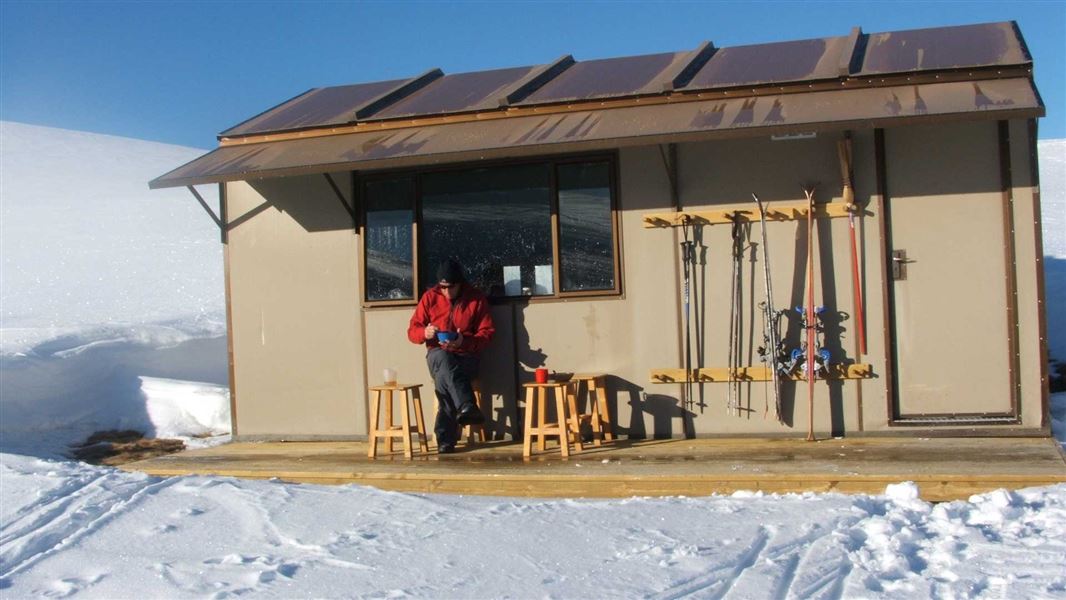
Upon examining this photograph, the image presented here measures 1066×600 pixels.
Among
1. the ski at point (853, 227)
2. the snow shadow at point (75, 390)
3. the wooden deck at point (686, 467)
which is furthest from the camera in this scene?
the snow shadow at point (75, 390)

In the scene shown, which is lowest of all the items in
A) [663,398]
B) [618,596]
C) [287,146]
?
[618,596]

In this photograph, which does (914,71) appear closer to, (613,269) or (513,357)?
(613,269)

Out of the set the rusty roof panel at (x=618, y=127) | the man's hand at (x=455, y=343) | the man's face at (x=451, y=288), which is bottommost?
the man's hand at (x=455, y=343)

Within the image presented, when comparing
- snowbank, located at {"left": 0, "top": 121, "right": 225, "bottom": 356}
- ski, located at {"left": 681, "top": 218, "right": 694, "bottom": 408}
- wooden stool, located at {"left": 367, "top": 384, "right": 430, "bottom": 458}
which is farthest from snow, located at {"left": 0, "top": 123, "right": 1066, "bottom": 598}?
snowbank, located at {"left": 0, "top": 121, "right": 225, "bottom": 356}

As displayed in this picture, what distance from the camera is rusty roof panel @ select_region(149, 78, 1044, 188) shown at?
622cm

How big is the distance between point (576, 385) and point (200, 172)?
3.17 metres

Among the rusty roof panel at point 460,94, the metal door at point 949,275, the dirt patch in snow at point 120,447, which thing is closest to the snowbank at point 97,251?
the dirt patch in snow at point 120,447

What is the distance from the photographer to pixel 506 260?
7.65m

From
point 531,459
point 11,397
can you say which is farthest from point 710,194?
point 11,397

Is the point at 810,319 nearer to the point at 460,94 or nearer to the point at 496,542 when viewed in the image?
the point at 496,542

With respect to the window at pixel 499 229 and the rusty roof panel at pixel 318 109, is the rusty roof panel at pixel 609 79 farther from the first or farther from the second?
the rusty roof panel at pixel 318 109

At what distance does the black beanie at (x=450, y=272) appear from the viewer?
715 cm

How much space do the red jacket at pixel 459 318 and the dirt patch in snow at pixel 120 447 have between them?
3163mm

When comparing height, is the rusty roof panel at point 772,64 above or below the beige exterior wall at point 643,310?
above
